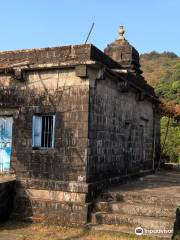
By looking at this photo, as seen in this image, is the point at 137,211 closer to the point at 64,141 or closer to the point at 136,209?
the point at 136,209

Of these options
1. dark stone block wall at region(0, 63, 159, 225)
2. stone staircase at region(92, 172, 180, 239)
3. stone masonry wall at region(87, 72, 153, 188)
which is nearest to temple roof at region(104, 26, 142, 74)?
stone masonry wall at region(87, 72, 153, 188)

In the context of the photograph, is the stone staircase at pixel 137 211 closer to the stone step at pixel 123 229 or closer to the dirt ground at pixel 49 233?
the stone step at pixel 123 229

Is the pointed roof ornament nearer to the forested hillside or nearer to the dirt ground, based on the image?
the forested hillside

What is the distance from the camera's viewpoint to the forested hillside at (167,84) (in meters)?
29.0

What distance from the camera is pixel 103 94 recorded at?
10.9 m

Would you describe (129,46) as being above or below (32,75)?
above

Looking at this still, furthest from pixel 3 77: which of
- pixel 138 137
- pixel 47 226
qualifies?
pixel 138 137

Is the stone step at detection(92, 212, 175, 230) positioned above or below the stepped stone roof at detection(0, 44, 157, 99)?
below

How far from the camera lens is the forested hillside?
2897cm

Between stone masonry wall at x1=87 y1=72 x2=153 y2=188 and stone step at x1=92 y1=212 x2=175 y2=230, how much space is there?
44.3 inches

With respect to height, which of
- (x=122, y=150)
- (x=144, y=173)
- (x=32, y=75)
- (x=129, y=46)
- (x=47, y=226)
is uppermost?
(x=129, y=46)

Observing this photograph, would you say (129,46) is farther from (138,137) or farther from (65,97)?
(65,97)

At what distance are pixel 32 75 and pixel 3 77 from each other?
3.54ft

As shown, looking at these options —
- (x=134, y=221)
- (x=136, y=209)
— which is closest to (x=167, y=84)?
(x=136, y=209)
